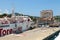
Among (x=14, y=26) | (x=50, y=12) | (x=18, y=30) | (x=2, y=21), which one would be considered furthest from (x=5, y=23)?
(x=50, y=12)

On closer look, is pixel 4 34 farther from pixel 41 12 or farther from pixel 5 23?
pixel 41 12

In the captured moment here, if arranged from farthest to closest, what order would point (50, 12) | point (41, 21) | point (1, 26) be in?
point (50, 12) → point (41, 21) → point (1, 26)

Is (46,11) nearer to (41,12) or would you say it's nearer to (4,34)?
(41,12)

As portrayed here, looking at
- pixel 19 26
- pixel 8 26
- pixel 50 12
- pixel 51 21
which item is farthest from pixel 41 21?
pixel 8 26

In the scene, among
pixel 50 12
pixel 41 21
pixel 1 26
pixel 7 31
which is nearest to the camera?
pixel 1 26

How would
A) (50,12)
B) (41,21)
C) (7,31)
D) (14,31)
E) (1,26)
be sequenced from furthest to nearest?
(50,12), (41,21), (14,31), (7,31), (1,26)

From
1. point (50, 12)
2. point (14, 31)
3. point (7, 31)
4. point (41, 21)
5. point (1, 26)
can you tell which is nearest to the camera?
point (1, 26)

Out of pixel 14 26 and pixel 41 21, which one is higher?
pixel 14 26

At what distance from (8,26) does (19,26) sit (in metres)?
10.8

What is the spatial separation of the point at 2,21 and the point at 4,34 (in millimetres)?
2866

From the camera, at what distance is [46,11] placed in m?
133

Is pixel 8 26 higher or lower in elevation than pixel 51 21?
higher

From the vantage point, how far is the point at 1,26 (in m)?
41.6

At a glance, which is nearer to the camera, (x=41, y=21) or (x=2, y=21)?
(x=2, y=21)
